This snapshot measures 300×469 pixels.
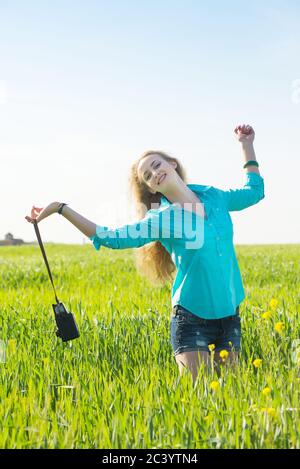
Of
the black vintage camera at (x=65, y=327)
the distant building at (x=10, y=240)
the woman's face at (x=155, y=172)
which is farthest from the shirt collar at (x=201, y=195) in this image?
the distant building at (x=10, y=240)

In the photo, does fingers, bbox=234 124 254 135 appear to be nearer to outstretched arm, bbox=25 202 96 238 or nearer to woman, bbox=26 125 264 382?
woman, bbox=26 125 264 382

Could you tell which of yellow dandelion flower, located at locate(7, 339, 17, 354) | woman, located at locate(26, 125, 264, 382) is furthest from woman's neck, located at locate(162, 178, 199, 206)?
yellow dandelion flower, located at locate(7, 339, 17, 354)

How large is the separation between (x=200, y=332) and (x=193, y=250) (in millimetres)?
570

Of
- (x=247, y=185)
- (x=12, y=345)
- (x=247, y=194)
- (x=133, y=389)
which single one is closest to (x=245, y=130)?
(x=247, y=185)

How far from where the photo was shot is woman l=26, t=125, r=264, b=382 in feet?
14.1

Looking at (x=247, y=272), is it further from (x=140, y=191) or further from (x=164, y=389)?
(x=164, y=389)

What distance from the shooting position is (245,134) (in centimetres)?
522

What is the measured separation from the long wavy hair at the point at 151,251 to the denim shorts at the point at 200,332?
0.61 metres

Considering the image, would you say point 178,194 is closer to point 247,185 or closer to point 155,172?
point 155,172

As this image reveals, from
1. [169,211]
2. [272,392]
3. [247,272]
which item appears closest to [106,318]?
[169,211]

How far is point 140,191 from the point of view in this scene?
496 cm

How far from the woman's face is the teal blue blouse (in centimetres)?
17

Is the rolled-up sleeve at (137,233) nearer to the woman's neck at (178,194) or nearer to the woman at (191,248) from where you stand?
the woman at (191,248)

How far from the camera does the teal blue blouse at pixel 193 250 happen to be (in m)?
4.29
